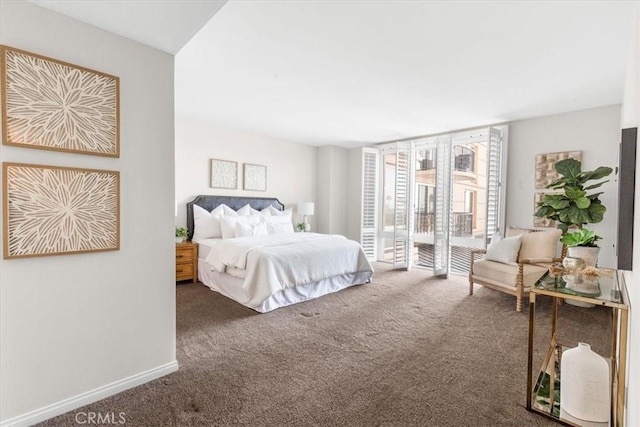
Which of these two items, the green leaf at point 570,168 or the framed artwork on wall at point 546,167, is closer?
the green leaf at point 570,168

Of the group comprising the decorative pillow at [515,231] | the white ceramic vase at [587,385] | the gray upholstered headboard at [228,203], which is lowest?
the white ceramic vase at [587,385]

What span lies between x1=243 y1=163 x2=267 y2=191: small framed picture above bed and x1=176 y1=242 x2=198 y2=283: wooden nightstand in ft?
5.57

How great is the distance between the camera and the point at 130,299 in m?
2.03

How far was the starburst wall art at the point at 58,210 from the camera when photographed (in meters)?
1.62

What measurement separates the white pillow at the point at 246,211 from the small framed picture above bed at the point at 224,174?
0.45 metres

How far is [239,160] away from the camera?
18.8ft

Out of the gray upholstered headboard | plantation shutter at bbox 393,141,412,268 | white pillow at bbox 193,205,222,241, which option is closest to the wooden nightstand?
white pillow at bbox 193,205,222,241

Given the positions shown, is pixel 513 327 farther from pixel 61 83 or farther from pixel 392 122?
pixel 61 83

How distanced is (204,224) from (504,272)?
14.7ft

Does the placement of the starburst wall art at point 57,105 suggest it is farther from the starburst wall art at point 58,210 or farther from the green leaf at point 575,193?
the green leaf at point 575,193

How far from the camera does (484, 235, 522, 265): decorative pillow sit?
400cm

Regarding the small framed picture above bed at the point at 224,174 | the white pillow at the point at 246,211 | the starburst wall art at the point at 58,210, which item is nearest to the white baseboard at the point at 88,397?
the starburst wall art at the point at 58,210

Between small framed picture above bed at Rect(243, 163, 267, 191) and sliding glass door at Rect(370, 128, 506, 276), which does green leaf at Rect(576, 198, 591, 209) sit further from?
small framed picture above bed at Rect(243, 163, 267, 191)

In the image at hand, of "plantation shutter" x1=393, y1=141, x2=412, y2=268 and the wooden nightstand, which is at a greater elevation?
"plantation shutter" x1=393, y1=141, x2=412, y2=268
